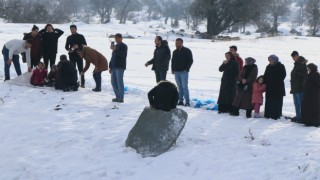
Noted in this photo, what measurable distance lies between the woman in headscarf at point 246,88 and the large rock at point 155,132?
8.37 ft

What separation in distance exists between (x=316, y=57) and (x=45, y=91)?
19.9 meters

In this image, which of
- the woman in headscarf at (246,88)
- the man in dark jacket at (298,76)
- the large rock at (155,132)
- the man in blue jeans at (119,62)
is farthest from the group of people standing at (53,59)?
the man in dark jacket at (298,76)

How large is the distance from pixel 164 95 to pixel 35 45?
252 inches

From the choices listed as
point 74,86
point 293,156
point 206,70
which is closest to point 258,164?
point 293,156

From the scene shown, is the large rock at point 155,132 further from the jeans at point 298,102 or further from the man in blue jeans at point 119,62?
the jeans at point 298,102

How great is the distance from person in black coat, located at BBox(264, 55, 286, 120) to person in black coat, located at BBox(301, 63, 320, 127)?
2.19 ft

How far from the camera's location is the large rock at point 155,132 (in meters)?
A: 7.65

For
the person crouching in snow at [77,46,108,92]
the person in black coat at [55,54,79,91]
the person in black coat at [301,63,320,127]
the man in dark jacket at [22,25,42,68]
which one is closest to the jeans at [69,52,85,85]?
the person in black coat at [55,54,79,91]

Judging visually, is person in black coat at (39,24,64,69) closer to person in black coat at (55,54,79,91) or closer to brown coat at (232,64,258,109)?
person in black coat at (55,54,79,91)

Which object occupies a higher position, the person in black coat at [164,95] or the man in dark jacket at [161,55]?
the man in dark jacket at [161,55]

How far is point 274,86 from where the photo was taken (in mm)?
10047

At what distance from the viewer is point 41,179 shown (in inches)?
280

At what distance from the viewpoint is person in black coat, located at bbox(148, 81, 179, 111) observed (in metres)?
7.96

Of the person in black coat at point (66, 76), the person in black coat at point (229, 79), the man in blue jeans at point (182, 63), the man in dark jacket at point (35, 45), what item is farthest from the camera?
the man in dark jacket at point (35, 45)
